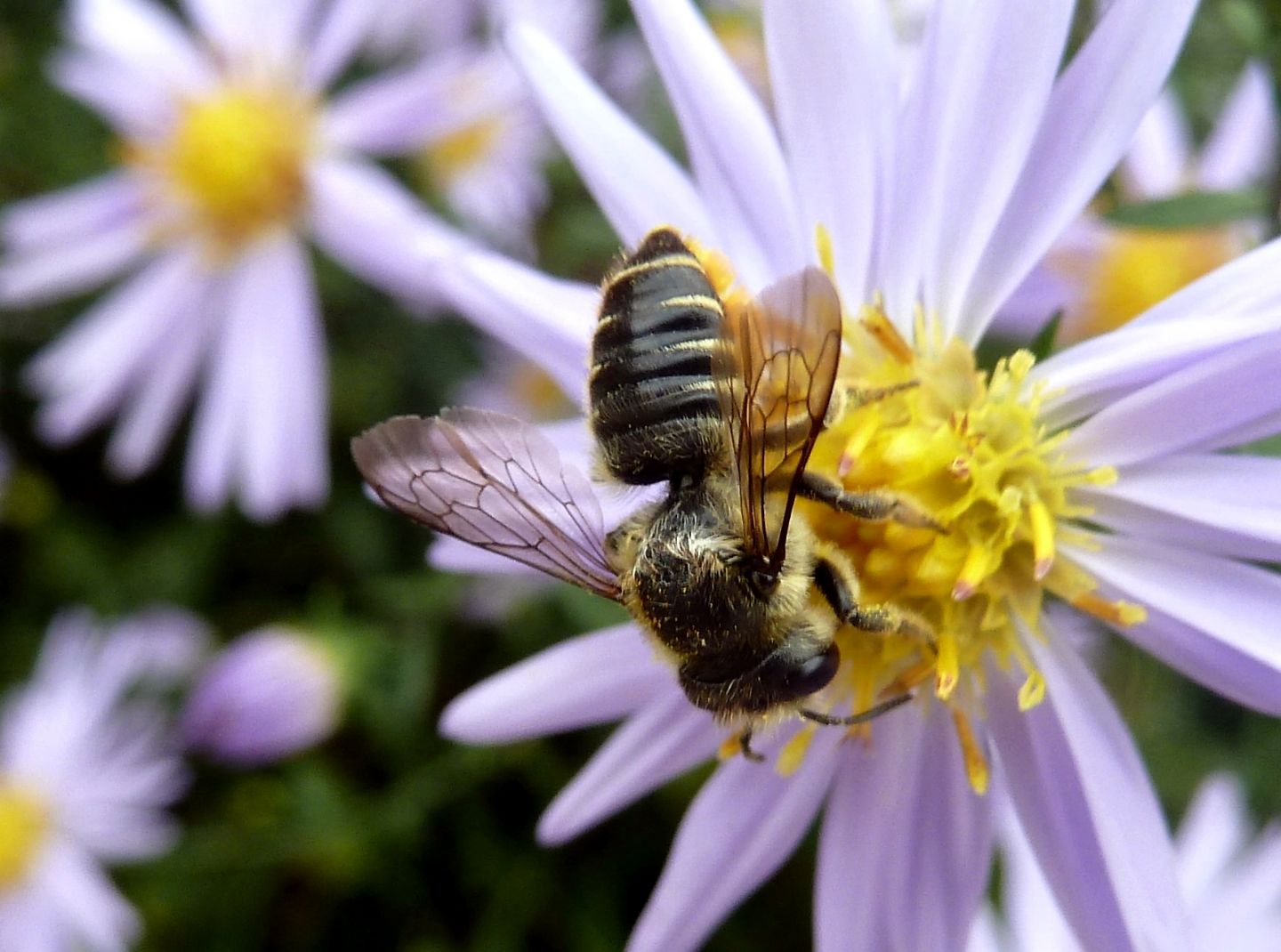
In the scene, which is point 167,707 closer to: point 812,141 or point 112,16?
point 112,16

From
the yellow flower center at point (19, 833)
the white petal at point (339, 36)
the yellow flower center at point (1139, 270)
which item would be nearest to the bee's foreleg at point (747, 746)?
the yellow flower center at point (1139, 270)

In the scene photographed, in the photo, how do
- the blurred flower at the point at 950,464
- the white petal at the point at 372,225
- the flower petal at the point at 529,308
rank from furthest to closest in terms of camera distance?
the white petal at the point at 372,225 → the flower petal at the point at 529,308 → the blurred flower at the point at 950,464

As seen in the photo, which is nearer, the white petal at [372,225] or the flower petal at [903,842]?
the flower petal at [903,842]

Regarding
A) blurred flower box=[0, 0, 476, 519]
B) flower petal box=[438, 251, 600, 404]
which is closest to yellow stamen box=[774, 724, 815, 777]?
flower petal box=[438, 251, 600, 404]

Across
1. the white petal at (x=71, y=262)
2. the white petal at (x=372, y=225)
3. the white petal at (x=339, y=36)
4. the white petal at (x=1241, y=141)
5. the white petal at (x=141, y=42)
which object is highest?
the white petal at (x=141, y=42)

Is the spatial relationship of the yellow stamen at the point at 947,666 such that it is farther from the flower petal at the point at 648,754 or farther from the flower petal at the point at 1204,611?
the flower petal at the point at 648,754

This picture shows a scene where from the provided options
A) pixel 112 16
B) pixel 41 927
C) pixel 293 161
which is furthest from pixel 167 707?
pixel 112 16

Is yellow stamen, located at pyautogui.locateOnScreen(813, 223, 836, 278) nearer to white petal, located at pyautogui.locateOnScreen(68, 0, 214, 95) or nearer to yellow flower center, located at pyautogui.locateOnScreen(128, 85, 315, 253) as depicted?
yellow flower center, located at pyautogui.locateOnScreen(128, 85, 315, 253)

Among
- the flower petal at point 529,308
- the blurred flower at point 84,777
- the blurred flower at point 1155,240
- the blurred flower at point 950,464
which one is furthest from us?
the blurred flower at point 84,777
